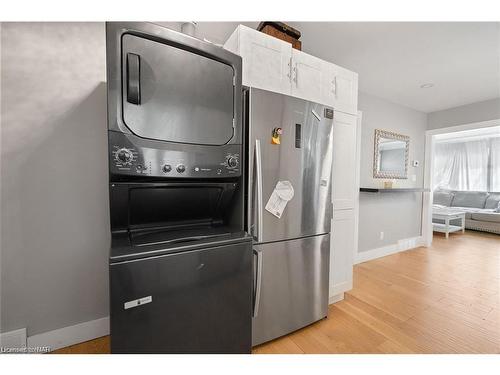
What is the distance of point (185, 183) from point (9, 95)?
1247 mm

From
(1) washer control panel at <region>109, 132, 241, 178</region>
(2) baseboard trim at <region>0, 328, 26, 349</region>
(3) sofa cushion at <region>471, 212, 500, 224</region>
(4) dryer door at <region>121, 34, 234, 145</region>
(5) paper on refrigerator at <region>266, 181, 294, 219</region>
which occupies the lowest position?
(2) baseboard trim at <region>0, 328, 26, 349</region>

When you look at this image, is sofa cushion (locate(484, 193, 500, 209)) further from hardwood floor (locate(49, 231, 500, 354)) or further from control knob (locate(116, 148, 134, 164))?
control knob (locate(116, 148, 134, 164))

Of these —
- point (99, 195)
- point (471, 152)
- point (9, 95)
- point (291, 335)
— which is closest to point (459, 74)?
point (291, 335)

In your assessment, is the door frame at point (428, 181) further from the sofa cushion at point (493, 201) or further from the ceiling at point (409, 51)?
the sofa cushion at point (493, 201)

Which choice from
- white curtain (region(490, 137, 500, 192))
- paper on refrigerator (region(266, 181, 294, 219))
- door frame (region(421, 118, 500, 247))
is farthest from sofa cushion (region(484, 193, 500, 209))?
paper on refrigerator (region(266, 181, 294, 219))

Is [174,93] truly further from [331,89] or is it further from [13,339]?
[13,339]

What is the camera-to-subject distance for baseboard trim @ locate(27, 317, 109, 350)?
133cm

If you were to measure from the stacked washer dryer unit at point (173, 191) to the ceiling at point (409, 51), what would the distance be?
3.50 feet

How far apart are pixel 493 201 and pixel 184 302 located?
7.75 metres

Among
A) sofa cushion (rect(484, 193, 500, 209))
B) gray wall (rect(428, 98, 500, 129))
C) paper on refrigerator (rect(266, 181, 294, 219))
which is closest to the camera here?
paper on refrigerator (rect(266, 181, 294, 219))

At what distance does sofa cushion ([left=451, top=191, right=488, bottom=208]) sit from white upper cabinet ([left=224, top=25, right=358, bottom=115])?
6.23 meters

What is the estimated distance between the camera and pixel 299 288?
1517 millimetres

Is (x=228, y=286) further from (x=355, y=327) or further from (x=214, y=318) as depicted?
(x=355, y=327)

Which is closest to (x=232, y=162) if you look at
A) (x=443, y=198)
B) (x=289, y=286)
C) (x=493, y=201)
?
(x=289, y=286)
